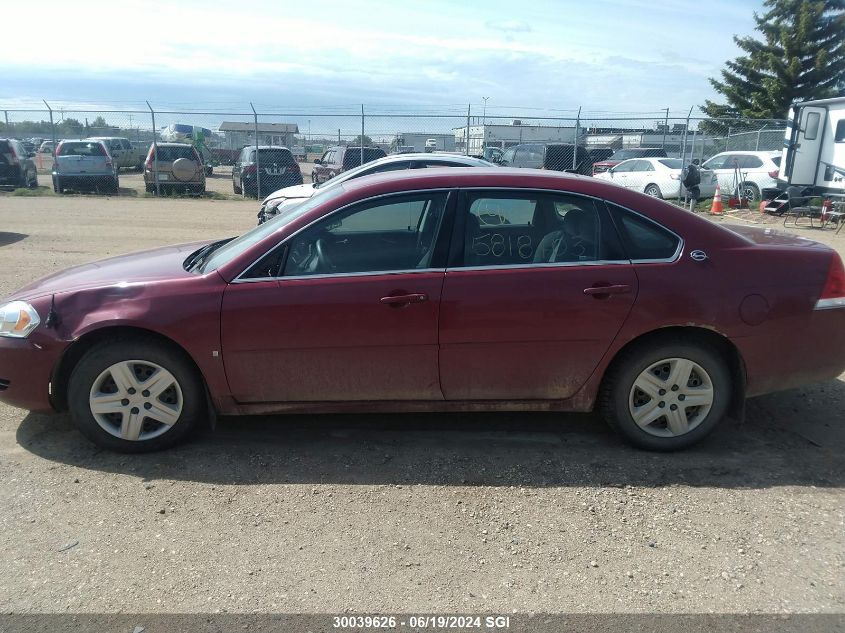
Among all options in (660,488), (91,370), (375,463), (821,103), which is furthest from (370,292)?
(821,103)

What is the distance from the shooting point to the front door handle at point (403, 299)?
12.6 feet

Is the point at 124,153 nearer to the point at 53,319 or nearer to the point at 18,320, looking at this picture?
the point at 18,320

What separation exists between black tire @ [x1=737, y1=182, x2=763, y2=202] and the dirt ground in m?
16.8

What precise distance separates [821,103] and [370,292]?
16.9 m

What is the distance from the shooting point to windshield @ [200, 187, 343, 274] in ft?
13.5

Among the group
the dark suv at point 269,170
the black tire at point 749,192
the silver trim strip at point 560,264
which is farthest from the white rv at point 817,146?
the silver trim strip at point 560,264

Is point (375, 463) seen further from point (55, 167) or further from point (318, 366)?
point (55, 167)

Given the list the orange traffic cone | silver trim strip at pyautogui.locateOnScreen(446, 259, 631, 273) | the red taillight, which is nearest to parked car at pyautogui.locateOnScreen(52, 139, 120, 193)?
the orange traffic cone

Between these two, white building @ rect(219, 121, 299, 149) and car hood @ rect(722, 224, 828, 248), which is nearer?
car hood @ rect(722, 224, 828, 248)

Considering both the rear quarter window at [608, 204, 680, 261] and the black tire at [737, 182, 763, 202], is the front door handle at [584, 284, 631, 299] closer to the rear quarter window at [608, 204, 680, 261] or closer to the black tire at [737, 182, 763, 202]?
the rear quarter window at [608, 204, 680, 261]

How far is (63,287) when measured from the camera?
4098 mm

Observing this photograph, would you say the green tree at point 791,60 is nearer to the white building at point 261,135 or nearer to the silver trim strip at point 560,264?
the white building at point 261,135

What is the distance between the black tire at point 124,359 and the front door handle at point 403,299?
3.89 ft

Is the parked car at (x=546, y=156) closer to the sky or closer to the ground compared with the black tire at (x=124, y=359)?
closer to the sky
